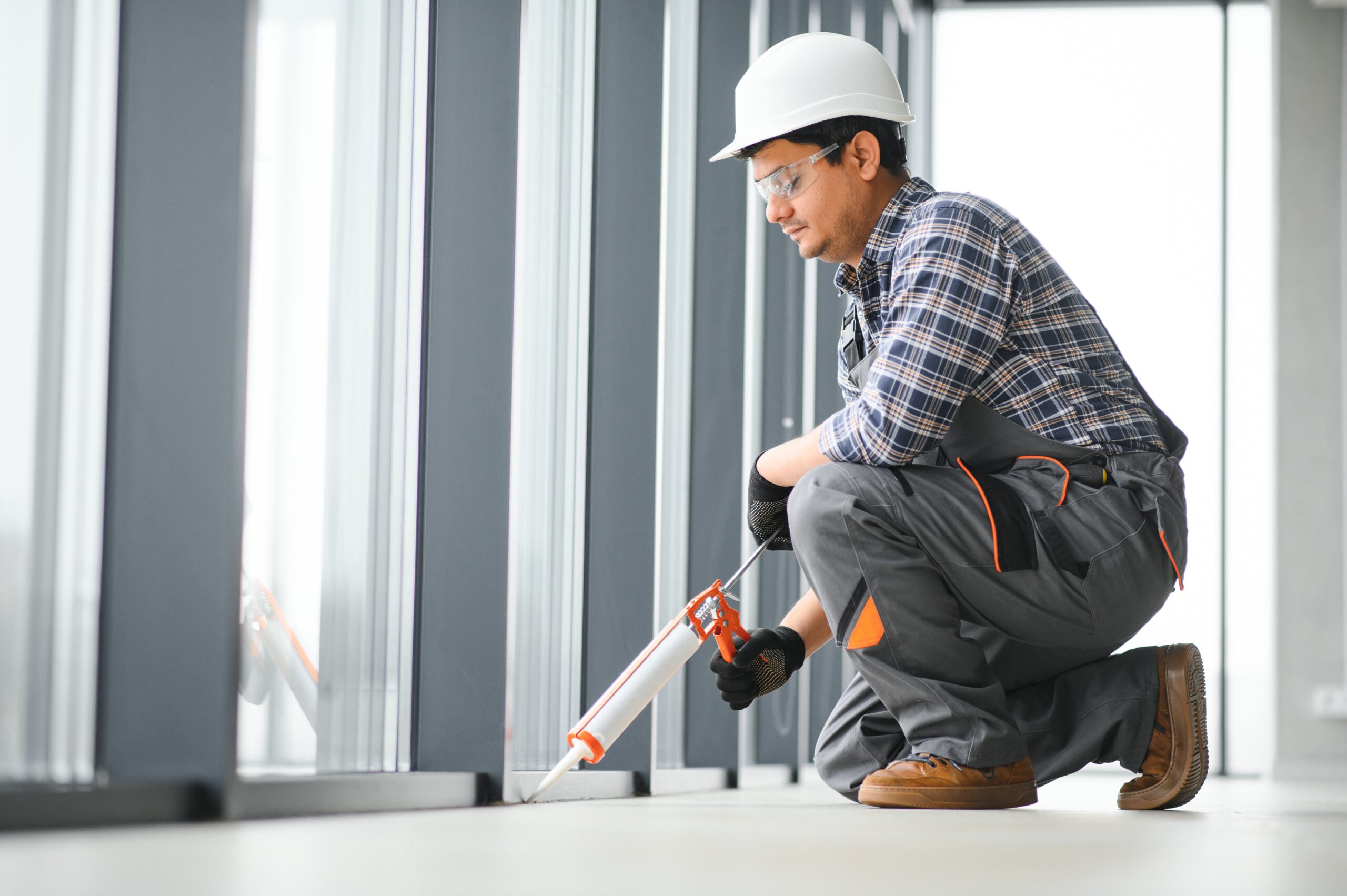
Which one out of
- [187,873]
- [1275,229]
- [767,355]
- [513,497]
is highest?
[1275,229]

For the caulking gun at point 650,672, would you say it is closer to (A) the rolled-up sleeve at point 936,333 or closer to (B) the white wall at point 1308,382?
(A) the rolled-up sleeve at point 936,333

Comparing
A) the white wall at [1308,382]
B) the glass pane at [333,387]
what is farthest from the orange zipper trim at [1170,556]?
the white wall at [1308,382]

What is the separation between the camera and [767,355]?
3.22 meters

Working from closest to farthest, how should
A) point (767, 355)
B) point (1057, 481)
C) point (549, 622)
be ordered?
point (1057, 481)
point (549, 622)
point (767, 355)

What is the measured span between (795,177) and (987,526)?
0.57 metres

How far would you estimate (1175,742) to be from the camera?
1.63 m

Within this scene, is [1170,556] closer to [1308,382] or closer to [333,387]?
[333,387]

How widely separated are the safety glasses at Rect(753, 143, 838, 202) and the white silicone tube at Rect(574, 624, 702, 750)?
2.08ft

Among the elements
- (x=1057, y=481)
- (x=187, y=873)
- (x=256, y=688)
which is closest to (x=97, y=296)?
(x=256, y=688)

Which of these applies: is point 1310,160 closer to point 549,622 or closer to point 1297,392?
point 1297,392

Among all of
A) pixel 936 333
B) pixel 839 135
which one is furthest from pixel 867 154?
pixel 936 333

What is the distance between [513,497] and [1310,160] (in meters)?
3.76

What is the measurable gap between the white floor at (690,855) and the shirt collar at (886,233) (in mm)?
751

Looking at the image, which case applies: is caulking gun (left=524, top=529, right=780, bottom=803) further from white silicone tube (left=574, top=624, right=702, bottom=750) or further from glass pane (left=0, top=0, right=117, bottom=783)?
glass pane (left=0, top=0, right=117, bottom=783)
